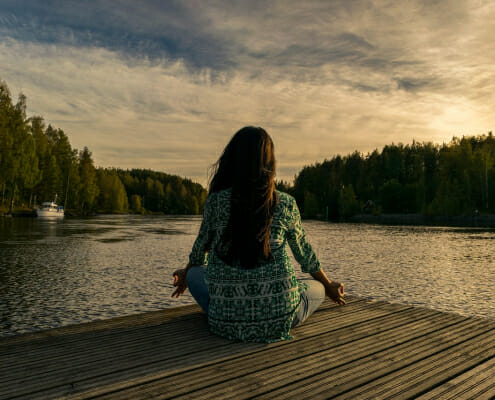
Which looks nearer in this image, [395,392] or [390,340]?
[395,392]

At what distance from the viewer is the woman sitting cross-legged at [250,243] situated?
3.18 m

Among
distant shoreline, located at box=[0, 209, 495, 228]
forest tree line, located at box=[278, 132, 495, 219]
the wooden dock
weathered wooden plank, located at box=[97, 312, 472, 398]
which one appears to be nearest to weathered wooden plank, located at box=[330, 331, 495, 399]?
the wooden dock

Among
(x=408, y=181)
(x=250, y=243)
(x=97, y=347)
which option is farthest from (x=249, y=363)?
(x=408, y=181)

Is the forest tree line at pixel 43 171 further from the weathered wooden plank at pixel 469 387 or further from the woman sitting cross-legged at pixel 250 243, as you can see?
the weathered wooden plank at pixel 469 387

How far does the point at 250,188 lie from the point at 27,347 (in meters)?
2.44

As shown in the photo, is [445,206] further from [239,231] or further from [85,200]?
[239,231]

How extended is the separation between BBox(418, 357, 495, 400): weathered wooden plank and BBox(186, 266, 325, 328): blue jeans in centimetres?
134

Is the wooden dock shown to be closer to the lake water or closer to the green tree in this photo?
the lake water

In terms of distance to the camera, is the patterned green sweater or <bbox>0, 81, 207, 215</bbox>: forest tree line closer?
→ the patterned green sweater

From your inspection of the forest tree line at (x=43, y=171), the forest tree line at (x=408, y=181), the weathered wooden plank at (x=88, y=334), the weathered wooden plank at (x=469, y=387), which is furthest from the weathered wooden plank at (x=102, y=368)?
the forest tree line at (x=408, y=181)

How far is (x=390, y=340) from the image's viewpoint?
373 cm

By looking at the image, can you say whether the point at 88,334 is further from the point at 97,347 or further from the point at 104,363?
the point at 104,363

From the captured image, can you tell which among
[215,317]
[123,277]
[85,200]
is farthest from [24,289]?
[85,200]

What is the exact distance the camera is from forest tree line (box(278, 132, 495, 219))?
79688 mm
